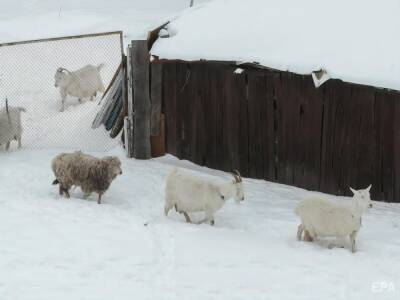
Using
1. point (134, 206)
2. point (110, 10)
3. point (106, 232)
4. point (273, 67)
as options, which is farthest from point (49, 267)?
point (110, 10)

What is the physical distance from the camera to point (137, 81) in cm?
1227

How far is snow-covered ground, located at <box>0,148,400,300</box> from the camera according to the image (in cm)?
696

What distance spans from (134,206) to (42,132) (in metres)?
4.46

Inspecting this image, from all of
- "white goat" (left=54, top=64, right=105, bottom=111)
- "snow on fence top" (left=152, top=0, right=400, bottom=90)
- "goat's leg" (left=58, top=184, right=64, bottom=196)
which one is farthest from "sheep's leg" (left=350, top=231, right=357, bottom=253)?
"white goat" (left=54, top=64, right=105, bottom=111)

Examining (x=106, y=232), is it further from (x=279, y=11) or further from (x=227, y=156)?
(x=279, y=11)

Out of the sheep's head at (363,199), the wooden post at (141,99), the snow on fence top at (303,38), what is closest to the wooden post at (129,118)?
the wooden post at (141,99)

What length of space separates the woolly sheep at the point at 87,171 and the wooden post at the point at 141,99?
2525 mm

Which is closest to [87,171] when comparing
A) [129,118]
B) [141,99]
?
[129,118]

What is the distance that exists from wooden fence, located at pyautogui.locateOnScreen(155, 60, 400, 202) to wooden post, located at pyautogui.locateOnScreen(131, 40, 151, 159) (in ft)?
0.85

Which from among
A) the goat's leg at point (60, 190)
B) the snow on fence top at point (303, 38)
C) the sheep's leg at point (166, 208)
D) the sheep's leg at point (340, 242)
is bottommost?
the sheep's leg at point (340, 242)

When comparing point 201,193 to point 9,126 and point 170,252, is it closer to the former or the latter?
point 170,252

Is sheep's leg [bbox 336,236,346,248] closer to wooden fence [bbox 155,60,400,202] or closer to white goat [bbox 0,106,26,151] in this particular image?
wooden fence [bbox 155,60,400,202]

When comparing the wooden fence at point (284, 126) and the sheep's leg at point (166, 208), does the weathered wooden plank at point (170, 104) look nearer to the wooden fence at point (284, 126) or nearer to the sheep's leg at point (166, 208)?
the wooden fence at point (284, 126)

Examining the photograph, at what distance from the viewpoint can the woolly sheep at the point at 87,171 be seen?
9703 mm
